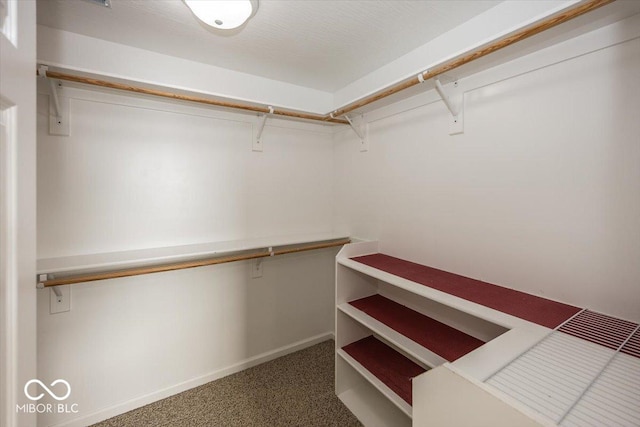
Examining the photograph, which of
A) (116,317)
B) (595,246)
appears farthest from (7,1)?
(595,246)

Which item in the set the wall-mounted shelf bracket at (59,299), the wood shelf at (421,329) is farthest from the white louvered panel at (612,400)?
the wall-mounted shelf bracket at (59,299)

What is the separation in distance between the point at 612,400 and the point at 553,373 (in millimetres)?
106

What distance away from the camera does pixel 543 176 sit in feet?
3.73

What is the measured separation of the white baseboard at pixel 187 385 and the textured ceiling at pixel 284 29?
221cm

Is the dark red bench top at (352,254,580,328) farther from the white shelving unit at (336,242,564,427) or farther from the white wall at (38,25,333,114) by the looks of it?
the white wall at (38,25,333,114)

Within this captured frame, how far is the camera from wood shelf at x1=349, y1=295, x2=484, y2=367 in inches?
49.5

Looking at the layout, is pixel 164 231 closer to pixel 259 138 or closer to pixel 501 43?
pixel 259 138

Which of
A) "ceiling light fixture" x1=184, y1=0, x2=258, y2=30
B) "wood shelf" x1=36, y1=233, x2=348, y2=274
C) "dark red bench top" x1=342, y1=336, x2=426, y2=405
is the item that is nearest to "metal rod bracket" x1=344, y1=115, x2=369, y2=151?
"wood shelf" x1=36, y1=233, x2=348, y2=274

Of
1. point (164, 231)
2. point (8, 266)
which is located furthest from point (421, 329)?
point (164, 231)

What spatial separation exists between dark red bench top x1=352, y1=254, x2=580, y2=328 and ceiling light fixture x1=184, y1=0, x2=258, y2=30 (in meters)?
1.45

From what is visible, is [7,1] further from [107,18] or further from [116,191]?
[116,191]

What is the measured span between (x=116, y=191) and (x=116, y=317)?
2.55ft

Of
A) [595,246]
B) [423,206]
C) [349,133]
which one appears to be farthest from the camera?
[349,133]

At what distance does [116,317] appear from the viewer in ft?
5.32
